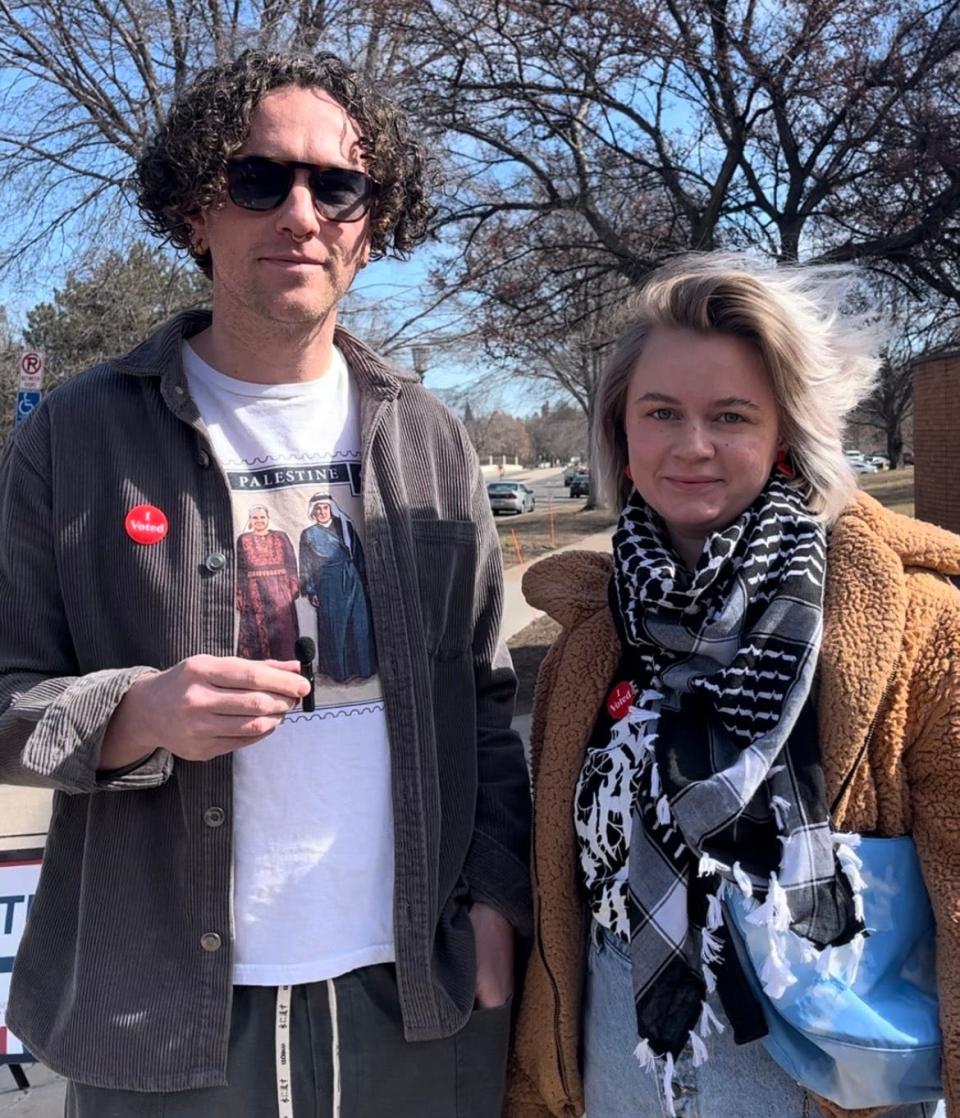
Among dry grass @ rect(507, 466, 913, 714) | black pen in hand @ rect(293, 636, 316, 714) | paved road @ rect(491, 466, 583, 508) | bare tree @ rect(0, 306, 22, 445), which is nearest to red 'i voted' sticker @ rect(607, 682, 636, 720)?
black pen in hand @ rect(293, 636, 316, 714)

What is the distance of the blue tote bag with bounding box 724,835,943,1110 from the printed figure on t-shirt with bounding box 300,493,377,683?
2.43 ft

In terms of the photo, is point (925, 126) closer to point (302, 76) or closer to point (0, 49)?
point (302, 76)

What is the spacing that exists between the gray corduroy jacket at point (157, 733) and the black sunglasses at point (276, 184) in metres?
0.29

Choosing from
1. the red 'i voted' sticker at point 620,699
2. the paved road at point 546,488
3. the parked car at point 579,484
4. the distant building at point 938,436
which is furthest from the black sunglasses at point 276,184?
the parked car at point 579,484

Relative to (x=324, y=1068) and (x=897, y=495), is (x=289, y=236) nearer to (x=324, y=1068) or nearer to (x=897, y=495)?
(x=324, y=1068)

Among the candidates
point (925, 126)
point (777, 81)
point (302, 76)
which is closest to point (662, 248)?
point (777, 81)

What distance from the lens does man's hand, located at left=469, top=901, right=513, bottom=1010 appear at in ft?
6.20

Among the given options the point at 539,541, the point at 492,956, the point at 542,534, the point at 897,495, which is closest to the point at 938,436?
the point at 539,541

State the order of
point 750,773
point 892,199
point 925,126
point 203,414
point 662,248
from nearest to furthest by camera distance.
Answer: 1. point 750,773
2. point 203,414
3. point 925,126
4. point 892,199
5. point 662,248

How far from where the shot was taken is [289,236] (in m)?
1.78

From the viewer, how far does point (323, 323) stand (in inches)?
73.5

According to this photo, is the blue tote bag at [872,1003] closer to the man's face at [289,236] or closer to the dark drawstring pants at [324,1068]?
the dark drawstring pants at [324,1068]

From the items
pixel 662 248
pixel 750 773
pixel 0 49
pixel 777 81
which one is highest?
pixel 0 49

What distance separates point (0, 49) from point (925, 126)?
10.6 m
